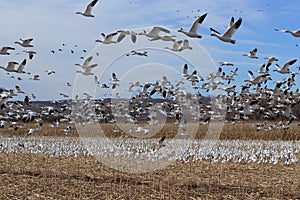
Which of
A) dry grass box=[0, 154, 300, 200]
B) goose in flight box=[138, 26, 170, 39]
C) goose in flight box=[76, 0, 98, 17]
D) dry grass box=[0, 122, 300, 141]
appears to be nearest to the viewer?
dry grass box=[0, 154, 300, 200]

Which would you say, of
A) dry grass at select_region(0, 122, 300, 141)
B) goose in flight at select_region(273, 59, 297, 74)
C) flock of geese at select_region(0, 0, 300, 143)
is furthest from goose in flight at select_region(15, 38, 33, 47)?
dry grass at select_region(0, 122, 300, 141)

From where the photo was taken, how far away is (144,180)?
32.5 ft

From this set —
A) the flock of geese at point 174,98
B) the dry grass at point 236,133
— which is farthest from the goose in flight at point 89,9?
the dry grass at point 236,133

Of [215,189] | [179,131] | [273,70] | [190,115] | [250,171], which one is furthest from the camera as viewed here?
[179,131]

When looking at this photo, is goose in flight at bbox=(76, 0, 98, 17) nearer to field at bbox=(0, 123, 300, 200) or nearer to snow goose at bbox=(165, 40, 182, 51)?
snow goose at bbox=(165, 40, 182, 51)

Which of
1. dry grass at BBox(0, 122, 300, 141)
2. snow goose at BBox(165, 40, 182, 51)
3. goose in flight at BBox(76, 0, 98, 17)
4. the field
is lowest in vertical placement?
dry grass at BBox(0, 122, 300, 141)

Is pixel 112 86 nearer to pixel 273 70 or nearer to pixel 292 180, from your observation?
pixel 273 70

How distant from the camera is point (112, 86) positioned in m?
15.1

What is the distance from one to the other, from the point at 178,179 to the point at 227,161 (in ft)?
12.2

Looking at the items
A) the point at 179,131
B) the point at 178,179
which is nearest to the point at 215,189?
the point at 178,179

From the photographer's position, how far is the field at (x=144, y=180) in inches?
331

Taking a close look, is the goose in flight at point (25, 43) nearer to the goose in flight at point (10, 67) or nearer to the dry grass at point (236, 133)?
the goose in flight at point (10, 67)

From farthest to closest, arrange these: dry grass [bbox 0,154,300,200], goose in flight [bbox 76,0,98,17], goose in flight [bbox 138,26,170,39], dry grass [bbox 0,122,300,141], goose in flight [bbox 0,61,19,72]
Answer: dry grass [bbox 0,122,300,141]
goose in flight [bbox 0,61,19,72]
goose in flight [bbox 76,0,98,17]
goose in flight [bbox 138,26,170,39]
dry grass [bbox 0,154,300,200]

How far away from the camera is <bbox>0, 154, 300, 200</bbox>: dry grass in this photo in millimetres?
8391
